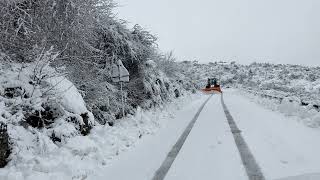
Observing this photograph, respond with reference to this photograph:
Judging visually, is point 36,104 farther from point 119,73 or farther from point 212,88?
point 212,88

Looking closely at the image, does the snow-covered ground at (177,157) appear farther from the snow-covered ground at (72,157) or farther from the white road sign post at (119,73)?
the white road sign post at (119,73)

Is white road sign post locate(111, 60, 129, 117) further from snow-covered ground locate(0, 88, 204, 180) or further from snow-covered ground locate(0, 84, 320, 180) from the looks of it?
snow-covered ground locate(0, 88, 204, 180)

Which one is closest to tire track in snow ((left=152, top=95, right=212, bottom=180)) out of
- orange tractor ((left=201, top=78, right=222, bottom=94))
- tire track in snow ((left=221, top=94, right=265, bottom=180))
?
tire track in snow ((left=221, top=94, right=265, bottom=180))

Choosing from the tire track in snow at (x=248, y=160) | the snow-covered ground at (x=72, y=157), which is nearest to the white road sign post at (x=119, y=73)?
the snow-covered ground at (x=72, y=157)

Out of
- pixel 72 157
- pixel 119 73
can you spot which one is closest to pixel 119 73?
pixel 119 73

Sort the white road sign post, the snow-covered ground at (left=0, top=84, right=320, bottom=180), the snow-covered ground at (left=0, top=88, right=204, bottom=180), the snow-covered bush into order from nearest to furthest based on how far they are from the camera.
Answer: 1. the snow-covered ground at (left=0, top=84, right=320, bottom=180)
2. the snow-covered ground at (left=0, top=88, right=204, bottom=180)
3. the snow-covered bush
4. the white road sign post

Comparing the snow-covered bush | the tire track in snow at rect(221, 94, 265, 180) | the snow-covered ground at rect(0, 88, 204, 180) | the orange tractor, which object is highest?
the snow-covered bush

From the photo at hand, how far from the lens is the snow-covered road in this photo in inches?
269

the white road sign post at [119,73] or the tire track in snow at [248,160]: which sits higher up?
the white road sign post at [119,73]

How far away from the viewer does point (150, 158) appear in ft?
29.0

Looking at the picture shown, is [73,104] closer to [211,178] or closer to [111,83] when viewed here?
[211,178]

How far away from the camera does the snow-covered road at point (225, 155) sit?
22.4ft

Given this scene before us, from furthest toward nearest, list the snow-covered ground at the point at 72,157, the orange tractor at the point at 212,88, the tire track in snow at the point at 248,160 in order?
1. the orange tractor at the point at 212,88
2. the snow-covered ground at the point at 72,157
3. the tire track in snow at the point at 248,160

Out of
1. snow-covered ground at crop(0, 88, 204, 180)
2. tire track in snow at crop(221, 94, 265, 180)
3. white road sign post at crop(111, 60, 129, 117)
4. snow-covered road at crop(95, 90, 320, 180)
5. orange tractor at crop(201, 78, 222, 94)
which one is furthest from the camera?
orange tractor at crop(201, 78, 222, 94)
